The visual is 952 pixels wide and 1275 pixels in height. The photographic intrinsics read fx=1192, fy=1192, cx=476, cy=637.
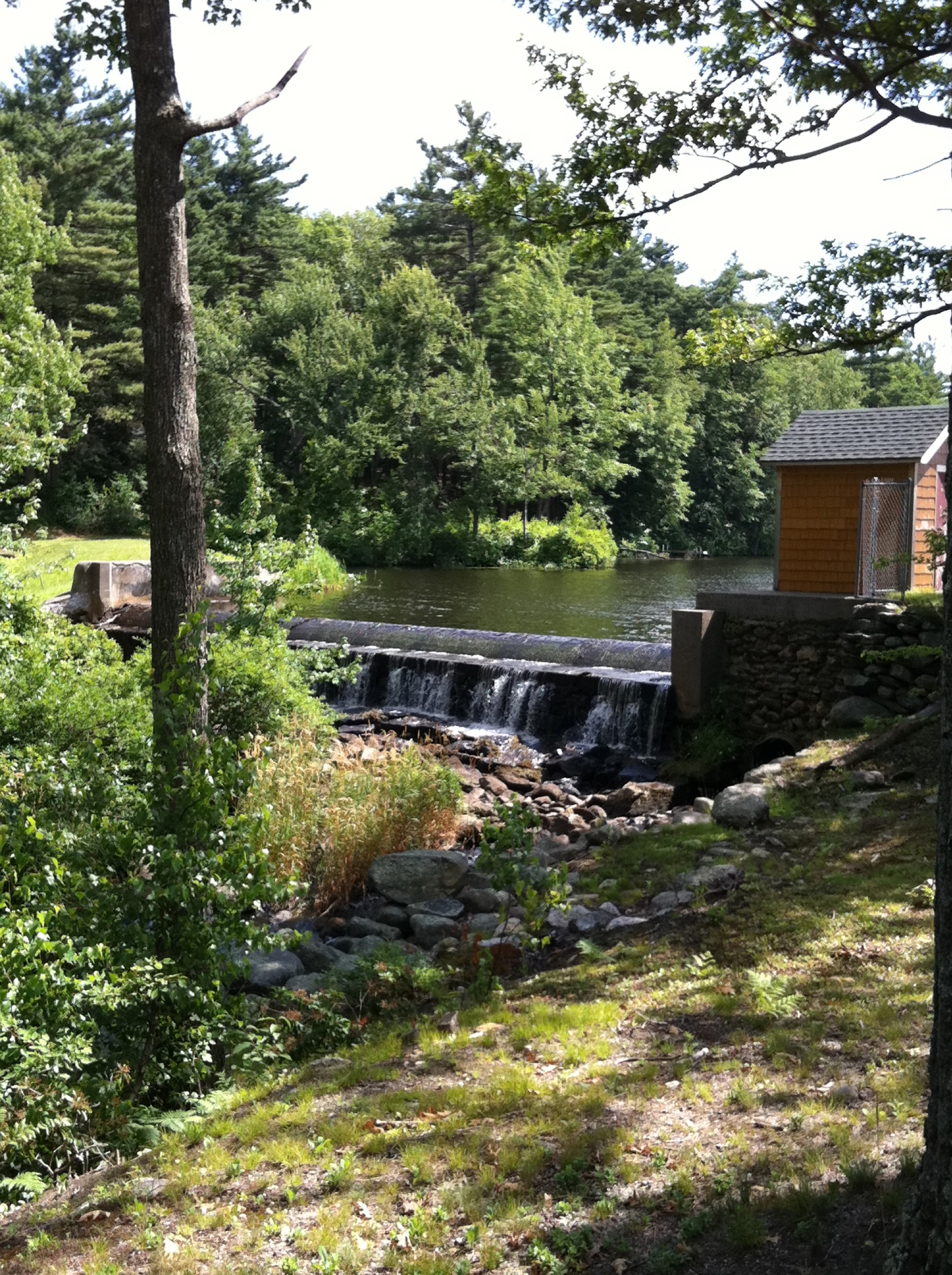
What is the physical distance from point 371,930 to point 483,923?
72 centimetres

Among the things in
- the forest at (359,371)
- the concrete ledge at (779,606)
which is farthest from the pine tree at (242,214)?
the concrete ledge at (779,606)

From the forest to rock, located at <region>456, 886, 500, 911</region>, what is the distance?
28.3 metres

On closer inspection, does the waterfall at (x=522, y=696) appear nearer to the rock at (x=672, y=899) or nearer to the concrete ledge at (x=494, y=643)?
the concrete ledge at (x=494, y=643)

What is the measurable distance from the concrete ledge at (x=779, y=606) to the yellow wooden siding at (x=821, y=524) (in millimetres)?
2141

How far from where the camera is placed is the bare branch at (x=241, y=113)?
636cm

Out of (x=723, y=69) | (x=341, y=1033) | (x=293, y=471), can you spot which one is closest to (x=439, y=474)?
(x=293, y=471)

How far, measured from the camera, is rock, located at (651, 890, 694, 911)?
6.64 metres

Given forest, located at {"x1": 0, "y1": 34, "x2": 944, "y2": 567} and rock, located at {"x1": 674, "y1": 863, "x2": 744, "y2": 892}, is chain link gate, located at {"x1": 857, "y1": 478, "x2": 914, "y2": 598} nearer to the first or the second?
rock, located at {"x1": 674, "y1": 863, "x2": 744, "y2": 892}

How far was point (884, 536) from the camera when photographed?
1408 cm

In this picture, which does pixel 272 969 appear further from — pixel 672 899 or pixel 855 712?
pixel 855 712

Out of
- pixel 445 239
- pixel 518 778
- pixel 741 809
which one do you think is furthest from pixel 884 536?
pixel 445 239

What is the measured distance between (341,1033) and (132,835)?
132cm

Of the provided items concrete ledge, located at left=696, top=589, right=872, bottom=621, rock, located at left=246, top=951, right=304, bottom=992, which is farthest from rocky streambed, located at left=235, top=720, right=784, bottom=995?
concrete ledge, located at left=696, top=589, right=872, bottom=621

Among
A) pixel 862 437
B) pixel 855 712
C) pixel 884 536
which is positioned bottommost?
pixel 855 712
